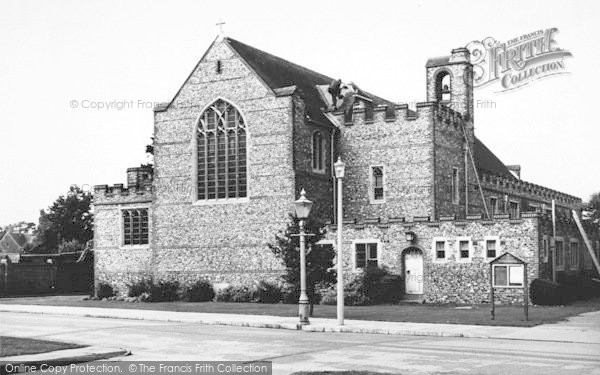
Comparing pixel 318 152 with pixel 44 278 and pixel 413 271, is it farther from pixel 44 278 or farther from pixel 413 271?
pixel 44 278

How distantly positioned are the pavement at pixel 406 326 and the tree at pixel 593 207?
1284 inches

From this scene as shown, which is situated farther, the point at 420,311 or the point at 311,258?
the point at 420,311

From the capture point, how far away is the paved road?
50.4 ft

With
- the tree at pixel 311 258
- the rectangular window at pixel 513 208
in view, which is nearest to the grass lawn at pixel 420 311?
the tree at pixel 311 258

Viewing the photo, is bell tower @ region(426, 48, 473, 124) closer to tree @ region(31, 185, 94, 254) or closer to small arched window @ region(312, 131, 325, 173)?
small arched window @ region(312, 131, 325, 173)

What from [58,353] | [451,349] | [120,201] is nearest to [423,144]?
[120,201]

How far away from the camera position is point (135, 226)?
150 feet

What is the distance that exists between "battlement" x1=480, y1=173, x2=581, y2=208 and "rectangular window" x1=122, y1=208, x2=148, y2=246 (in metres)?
18.9

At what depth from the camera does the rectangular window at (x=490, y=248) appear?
3553 centimetres

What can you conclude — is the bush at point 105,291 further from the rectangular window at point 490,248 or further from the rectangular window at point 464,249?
the rectangular window at point 490,248

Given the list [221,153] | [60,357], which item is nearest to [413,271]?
[221,153]

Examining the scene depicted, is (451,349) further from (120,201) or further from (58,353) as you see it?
(120,201)

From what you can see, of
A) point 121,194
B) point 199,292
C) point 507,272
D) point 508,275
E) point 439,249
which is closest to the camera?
point 508,275

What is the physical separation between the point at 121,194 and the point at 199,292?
8564 mm
